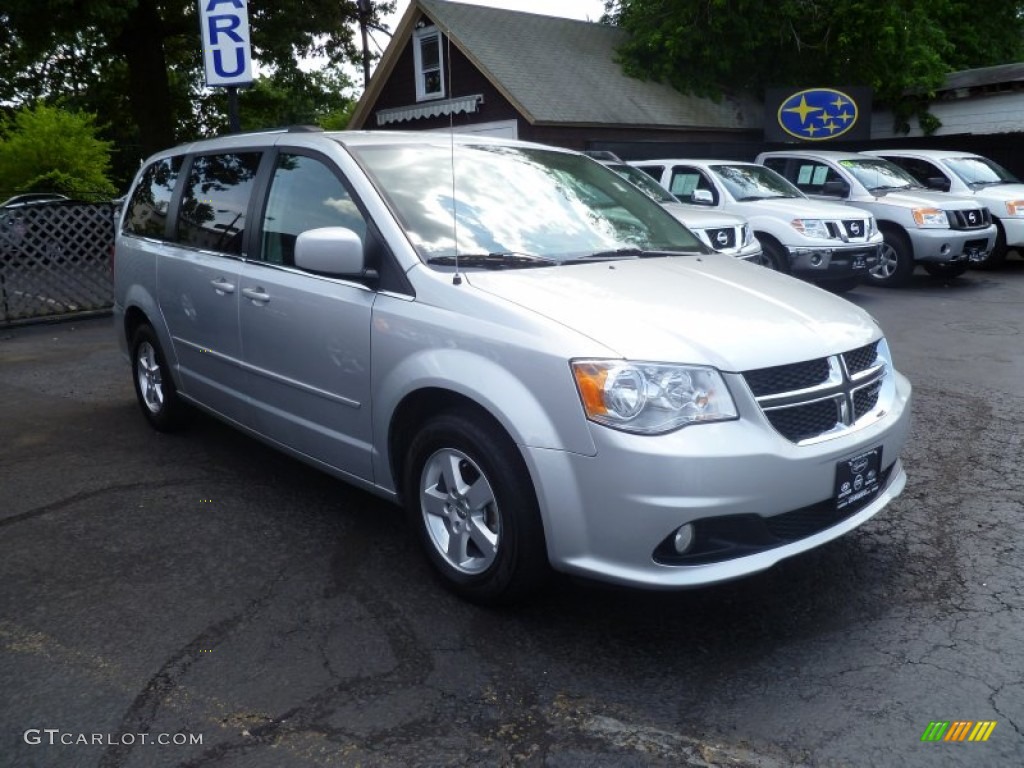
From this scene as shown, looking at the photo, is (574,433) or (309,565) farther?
(309,565)

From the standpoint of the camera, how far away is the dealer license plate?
11.0ft

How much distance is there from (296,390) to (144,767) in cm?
195

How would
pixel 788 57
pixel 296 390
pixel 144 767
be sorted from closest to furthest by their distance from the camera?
pixel 144 767 < pixel 296 390 < pixel 788 57

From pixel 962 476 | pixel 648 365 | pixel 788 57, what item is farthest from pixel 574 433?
pixel 788 57

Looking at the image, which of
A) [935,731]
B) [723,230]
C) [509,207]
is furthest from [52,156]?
[935,731]

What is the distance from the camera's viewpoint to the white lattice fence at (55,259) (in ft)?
35.6

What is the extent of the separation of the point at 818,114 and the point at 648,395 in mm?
19963

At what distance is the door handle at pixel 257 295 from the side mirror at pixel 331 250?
0.75m

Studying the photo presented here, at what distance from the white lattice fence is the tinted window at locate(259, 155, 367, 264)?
752 centimetres

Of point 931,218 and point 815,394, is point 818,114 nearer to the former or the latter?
point 931,218

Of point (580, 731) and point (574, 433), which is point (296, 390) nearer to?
point (574, 433)

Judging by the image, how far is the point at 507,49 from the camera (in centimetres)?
2328

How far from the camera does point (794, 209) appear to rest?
11.5m

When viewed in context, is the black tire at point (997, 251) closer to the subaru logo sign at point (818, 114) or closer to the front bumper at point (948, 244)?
the front bumper at point (948, 244)
